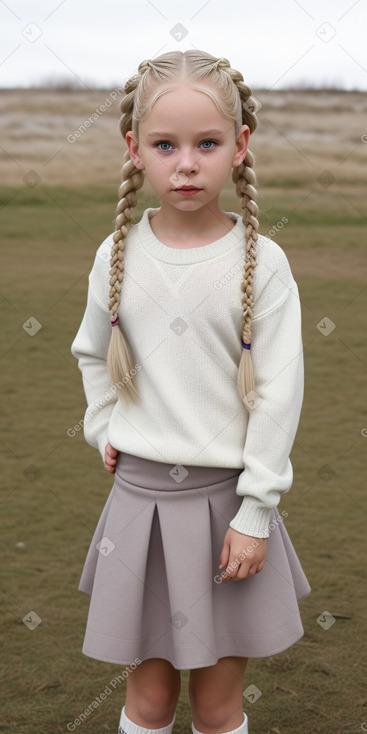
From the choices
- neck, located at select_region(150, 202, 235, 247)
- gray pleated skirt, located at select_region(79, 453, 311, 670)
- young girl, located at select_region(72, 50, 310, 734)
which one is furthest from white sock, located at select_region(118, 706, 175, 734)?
neck, located at select_region(150, 202, 235, 247)

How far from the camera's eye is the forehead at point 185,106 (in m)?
1.54

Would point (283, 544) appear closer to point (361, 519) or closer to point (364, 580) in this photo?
point (364, 580)

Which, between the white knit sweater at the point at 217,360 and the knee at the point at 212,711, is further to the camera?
the knee at the point at 212,711

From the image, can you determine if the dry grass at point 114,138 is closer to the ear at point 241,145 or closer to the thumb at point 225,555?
the ear at point 241,145

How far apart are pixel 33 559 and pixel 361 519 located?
97cm

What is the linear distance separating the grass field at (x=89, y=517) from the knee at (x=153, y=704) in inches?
17.0

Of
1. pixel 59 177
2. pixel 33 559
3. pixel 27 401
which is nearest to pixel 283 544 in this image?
pixel 33 559

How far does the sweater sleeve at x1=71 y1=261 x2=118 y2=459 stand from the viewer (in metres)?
1.77

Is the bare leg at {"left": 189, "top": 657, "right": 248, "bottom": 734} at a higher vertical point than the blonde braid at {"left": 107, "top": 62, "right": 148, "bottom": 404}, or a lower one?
lower

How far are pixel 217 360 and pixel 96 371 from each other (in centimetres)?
27

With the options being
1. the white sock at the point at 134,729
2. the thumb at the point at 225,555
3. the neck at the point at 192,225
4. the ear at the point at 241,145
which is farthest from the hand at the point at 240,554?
the ear at the point at 241,145

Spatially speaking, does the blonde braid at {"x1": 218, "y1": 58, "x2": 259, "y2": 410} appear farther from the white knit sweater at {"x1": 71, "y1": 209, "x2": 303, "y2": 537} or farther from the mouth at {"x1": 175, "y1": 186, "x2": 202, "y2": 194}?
the mouth at {"x1": 175, "y1": 186, "x2": 202, "y2": 194}

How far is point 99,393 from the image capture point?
1.82 m

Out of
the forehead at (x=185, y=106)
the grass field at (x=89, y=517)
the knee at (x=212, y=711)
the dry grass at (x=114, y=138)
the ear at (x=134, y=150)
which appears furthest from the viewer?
the dry grass at (x=114, y=138)
